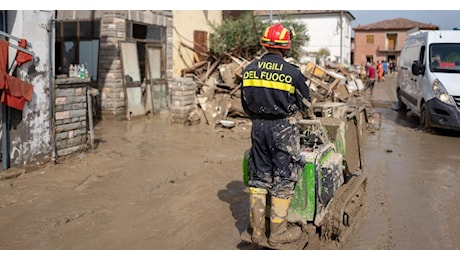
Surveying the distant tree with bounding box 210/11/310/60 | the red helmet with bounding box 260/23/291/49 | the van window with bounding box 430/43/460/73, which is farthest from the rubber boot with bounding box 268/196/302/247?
the distant tree with bounding box 210/11/310/60

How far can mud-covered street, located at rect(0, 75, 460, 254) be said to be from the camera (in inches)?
171

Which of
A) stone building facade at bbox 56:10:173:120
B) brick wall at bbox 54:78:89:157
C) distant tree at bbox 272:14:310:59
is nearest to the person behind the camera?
brick wall at bbox 54:78:89:157

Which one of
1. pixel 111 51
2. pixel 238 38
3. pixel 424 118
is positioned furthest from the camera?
pixel 238 38

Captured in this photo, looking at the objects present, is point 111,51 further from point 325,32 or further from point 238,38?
point 325,32

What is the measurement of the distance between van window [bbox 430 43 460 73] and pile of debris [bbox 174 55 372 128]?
306 centimetres

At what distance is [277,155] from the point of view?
3914 millimetres

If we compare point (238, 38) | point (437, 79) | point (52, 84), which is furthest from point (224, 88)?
point (52, 84)

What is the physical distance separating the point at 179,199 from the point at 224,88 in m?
7.05

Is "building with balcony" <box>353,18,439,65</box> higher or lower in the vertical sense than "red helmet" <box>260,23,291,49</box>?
higher

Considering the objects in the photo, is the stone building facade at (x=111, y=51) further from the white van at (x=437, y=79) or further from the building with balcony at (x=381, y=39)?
the building with balcony at (x=381, y=39)

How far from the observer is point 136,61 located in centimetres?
1212

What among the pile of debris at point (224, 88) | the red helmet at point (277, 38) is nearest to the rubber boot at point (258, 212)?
the red helmet at point (277, 38)

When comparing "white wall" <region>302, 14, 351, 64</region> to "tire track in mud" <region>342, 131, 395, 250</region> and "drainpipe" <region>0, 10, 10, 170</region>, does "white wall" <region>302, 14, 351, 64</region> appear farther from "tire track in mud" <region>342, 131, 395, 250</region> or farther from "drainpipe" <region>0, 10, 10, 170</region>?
"drainpipe" <region>0, 10, 10, 170</region>

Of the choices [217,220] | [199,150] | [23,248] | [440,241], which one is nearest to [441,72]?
[199,150]
